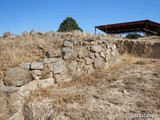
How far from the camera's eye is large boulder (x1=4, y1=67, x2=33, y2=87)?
4.36 metres

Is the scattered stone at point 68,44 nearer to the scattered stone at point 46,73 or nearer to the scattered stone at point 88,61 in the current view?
the scattered stone at point 88,61

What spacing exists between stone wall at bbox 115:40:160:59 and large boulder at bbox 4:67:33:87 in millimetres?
4836

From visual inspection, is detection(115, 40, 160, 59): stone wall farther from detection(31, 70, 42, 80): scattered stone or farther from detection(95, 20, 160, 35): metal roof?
detection(31, 70, 42, 80): scattered stone

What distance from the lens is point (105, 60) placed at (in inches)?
243

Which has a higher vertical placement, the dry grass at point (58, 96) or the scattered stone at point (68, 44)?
the scattered stone at point (68, 44)

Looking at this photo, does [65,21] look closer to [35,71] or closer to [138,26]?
[138,26]

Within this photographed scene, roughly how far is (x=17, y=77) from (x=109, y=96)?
2.19m

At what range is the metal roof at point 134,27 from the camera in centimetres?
1092

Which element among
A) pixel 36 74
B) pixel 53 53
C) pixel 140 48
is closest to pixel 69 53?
pixel 53 53

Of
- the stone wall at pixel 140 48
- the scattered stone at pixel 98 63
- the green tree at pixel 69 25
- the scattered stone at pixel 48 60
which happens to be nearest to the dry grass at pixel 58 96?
the scattered stone at pixel 48 60

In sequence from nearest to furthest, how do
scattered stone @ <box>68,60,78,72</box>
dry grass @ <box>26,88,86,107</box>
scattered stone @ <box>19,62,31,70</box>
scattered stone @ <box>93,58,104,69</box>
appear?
Result: dry grass @ <box>26,88,86,107</box>
scattered stone @ <box>19,62,31,70</box>
scattered stone @ <box>68,60,78,72</box>
scattered stone @ <box>93,58,104,69</box>

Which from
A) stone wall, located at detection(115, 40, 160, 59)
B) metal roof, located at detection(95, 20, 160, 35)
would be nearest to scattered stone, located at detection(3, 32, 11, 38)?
stone wall, located at detection(115, 40, 160, 59)

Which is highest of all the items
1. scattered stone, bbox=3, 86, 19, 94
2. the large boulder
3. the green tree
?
the green tree

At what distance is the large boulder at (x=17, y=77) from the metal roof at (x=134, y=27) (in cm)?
820
